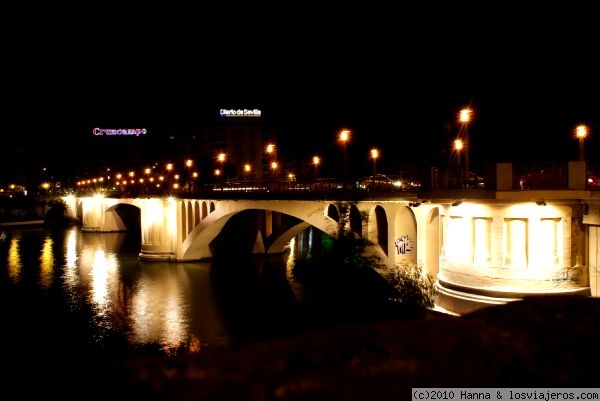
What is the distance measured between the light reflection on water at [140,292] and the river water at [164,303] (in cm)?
6

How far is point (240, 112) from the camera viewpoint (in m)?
142

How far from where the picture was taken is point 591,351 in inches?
164

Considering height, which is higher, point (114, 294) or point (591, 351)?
point (591, 351)

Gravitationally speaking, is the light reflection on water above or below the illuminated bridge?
below

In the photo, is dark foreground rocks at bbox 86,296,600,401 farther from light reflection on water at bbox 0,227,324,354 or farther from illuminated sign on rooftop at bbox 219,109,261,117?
illuminated sign on rooftop at bbox 219,109,261,117

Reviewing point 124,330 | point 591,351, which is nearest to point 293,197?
point 124,330

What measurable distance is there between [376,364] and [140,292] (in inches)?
1368

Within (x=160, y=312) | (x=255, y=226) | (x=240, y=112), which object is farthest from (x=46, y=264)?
(x=240, y=112)

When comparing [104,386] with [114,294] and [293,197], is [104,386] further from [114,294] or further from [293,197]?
[114,294]

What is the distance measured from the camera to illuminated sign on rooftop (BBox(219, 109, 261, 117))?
14075 centimetres

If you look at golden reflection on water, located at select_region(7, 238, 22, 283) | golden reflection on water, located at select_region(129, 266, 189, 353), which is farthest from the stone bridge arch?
golden reflection on water, located at select_region(7, 238, 22, 283)

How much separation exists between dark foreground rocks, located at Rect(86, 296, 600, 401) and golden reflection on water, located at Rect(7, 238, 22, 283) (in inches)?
1712

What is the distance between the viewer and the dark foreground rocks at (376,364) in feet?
12.0

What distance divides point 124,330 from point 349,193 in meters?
13.1
